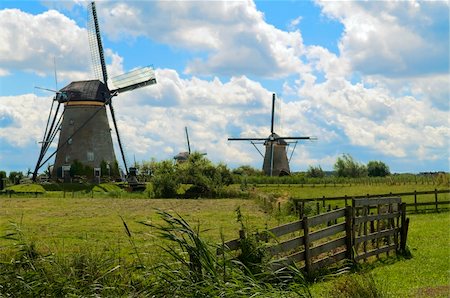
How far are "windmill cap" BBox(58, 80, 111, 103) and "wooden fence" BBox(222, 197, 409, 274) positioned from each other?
4819cm

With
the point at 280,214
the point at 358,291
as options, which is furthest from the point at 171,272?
the point at 280,214

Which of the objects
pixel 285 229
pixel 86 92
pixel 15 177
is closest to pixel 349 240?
pixel 285 229

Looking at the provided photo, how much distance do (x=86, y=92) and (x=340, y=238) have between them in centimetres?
5040

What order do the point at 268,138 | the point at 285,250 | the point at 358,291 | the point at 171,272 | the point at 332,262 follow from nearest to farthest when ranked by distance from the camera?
the point at 171,272 < the point at 358,291 < the point at 285,250 < the point at 332,262 < the point at 268,138

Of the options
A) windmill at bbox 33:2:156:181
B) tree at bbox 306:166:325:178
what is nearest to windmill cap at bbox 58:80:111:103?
windmill at bbox 33:2:156:181

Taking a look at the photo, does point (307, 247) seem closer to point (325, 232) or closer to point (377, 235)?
point (325, 232)

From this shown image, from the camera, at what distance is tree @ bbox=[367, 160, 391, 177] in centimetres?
9611

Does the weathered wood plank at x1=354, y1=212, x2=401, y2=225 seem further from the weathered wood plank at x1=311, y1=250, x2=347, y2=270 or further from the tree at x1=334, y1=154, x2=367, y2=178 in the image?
the tree at x1=334, y1=154, x2=367, y2=178

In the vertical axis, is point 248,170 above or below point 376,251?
above

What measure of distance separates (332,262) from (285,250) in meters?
1.77

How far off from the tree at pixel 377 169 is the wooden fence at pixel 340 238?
82.0 meters

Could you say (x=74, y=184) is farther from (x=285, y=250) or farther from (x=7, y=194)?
(x=285, y=250)

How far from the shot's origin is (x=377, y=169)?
3863 inches

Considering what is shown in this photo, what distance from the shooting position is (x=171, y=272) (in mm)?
6176
